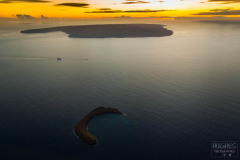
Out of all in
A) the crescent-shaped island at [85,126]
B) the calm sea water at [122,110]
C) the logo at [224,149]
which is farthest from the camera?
the crescent-shaped island at [85,126]

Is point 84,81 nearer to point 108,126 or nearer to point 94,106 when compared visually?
point 94,106

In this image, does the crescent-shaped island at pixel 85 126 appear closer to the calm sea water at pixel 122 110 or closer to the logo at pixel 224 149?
the calm sea water at pixel 122 110

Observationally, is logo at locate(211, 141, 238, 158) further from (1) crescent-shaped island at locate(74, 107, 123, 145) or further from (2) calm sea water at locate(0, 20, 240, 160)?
(1) crescent-shaped island at locate(74, 107, 123, 145)

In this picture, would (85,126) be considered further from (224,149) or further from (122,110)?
(224,149)

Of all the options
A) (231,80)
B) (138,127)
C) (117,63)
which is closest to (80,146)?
(138,127)

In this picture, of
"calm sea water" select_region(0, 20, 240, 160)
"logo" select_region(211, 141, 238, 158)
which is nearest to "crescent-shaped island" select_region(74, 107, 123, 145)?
"calm sea water" select_region(0, 20, 240, 160)

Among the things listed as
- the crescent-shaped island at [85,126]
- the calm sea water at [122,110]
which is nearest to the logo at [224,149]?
the calm sea water at [122,110]

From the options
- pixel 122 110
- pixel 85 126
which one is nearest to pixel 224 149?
pixel 122 110
